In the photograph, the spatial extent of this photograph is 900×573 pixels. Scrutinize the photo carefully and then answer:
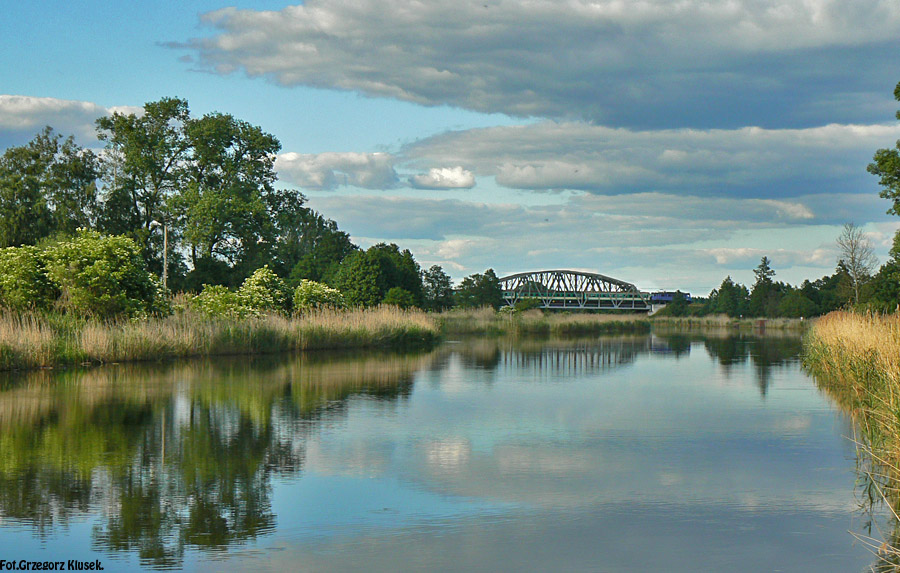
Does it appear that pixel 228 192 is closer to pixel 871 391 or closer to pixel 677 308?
pixel 871 391

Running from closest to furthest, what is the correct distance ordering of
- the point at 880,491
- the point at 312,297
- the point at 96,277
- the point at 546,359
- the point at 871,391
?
the point at 880,491 < the point at 871,391 < the point at 96,277 < the point at 546,359 < the point at 312,297

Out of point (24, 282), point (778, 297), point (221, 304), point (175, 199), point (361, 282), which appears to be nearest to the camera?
point (24, 282)

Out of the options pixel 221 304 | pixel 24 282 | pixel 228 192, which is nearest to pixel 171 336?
pixel 24 282

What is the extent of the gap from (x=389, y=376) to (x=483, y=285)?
188ft

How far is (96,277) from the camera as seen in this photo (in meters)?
27.1

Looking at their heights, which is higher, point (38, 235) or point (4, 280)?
point (38, 235)

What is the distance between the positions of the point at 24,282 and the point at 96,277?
2.04 m

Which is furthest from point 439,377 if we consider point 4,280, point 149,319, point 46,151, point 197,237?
point 46,151

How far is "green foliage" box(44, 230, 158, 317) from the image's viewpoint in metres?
27.1

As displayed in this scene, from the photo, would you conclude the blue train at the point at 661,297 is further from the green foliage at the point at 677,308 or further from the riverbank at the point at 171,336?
the riverbank at the point at 171,336

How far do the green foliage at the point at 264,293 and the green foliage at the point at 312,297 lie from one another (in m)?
0.60

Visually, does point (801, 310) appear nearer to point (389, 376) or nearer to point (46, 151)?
point (46, 151)

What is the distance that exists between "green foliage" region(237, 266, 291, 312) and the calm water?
54.4 ft

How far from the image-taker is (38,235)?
57.9 meters
